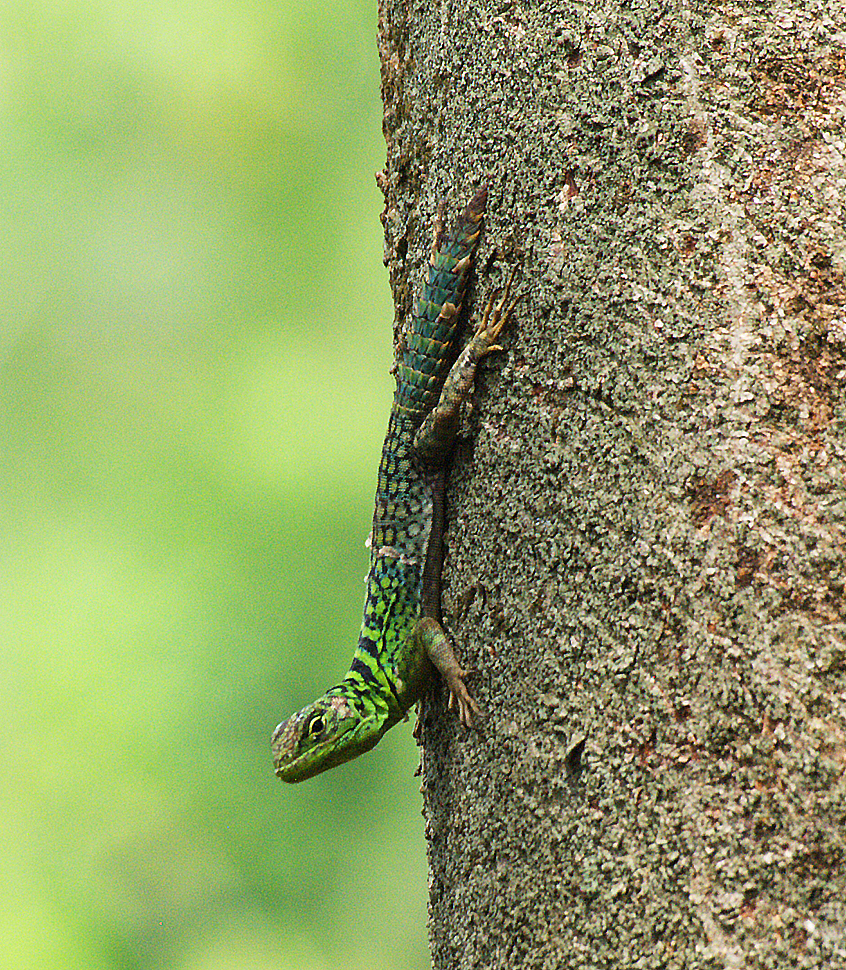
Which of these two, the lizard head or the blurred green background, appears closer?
the lizard head

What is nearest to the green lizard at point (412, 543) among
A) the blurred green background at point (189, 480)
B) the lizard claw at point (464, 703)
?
the lizard claw at point (464, 703)

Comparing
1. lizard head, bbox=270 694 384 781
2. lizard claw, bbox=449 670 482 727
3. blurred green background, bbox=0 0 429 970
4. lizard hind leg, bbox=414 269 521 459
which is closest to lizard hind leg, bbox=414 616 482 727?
lizard claw, bbox=449 670 482 727

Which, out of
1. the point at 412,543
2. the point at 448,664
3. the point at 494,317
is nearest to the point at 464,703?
the point at 448,664

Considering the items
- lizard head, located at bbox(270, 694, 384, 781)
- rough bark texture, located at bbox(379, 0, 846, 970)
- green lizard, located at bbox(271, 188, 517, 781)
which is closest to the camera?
rough bark texture, located at bbox(379, 0, 846, 970)

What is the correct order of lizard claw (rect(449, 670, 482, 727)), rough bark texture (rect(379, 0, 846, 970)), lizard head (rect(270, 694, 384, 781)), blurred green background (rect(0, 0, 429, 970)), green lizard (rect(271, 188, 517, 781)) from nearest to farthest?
rough bark texture (rect(379, 0, 846, 970))
lizard claw (rect(449, 670, 482, 727))
green lizard (rect(271, 188, 517, 781))
lizard head (rect(270, 694, 384, 781))
blurred green background (rect(0, 0, 429, 970))

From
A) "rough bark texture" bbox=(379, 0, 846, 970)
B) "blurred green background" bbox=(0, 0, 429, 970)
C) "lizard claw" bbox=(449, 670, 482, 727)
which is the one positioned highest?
"rough bark texture" bbox=(379, 0, 846, 970)

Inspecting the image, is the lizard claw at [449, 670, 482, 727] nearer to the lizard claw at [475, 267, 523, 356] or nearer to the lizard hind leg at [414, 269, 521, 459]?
the lizard hind leg at [414, 269, 521, 459]

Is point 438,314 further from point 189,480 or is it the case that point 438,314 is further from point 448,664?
point 189,480
